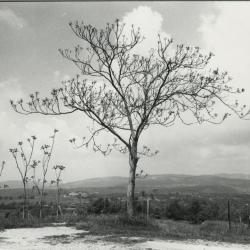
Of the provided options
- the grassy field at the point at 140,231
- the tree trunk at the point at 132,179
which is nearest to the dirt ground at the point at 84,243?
the grassy field at the point at 140,231

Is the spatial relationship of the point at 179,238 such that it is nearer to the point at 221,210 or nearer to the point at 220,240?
the point at 220,240

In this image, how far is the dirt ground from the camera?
340 inches

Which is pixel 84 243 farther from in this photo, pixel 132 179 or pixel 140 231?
pixel 132 179

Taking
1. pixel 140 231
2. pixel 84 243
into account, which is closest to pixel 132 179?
pixel 140 231

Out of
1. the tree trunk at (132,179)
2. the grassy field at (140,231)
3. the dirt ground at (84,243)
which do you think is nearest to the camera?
the dirt ground at (84,243)

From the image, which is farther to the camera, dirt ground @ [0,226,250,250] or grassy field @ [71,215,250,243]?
grassy field @ [71,215,250,243]

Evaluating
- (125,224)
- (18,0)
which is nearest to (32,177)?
(125,224)

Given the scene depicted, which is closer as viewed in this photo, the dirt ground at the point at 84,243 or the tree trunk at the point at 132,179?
the dirt ground at the point at 84,243

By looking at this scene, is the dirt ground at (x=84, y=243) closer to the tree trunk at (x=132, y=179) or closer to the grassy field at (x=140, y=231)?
the grassy field at (x=140, y=231)

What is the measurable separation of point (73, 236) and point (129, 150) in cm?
488

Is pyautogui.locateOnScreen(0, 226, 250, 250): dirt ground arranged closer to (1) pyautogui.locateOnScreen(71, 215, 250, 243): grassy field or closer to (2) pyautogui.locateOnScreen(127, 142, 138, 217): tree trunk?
(1) pyautogui.locateOnScreen(71, 215, 250, 243): grassy field

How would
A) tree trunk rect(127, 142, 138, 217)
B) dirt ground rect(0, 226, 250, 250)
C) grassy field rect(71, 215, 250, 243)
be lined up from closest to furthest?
dirt ground rect(0, 226, 250, 250), grassy field rect(71, 215, 250, 243), tree trunk rect(127, 142, 138, 217)

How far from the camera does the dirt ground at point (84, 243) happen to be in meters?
8.64

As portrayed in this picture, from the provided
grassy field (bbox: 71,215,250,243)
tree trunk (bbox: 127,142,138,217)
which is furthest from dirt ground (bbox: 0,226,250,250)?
tree trunk (bbox: 127,142,138,217)
